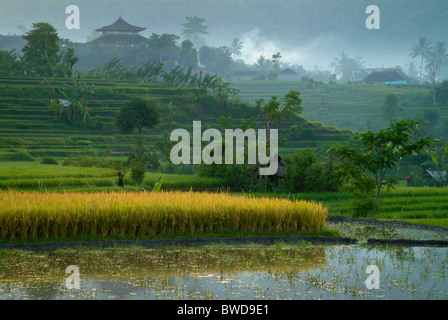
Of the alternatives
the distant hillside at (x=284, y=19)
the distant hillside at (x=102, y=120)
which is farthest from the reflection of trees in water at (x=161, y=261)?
the distant hillside at (x=284, y=19)

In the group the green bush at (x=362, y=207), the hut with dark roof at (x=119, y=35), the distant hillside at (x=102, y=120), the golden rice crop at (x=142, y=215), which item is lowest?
the green bush at (x=362, y=207)

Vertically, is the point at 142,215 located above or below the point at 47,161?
above

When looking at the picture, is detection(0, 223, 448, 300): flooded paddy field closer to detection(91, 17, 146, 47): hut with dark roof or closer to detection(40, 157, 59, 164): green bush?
detection(40, 157, 59, 164): green bush

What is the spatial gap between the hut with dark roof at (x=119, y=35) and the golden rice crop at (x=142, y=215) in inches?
2390

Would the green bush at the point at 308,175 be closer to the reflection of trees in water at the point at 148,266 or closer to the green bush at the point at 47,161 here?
the reflection of trees in water at the point at 148,266

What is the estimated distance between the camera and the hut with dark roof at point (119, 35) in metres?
69.8

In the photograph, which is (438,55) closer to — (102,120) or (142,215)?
(102,120)

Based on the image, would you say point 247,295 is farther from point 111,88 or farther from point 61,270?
point 111,88

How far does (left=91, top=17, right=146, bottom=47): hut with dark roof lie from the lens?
229 feet

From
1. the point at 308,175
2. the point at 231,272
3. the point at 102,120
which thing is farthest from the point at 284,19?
the point at 231,272

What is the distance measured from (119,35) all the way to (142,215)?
6309 centimetres

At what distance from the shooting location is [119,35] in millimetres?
70188

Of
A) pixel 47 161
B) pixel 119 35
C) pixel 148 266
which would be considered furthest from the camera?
pixel 119 35

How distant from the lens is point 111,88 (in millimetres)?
43406
